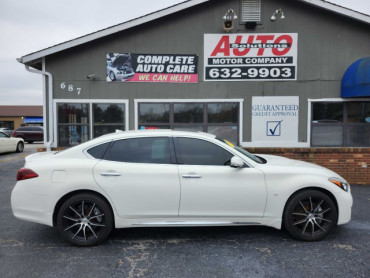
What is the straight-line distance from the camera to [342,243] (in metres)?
3.85

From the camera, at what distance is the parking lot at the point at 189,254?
314cm

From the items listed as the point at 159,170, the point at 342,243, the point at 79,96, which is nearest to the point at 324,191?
the point at 342,243

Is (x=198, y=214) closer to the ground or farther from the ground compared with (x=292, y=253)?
farther from the ground

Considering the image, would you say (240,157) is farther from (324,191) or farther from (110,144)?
(110,144)

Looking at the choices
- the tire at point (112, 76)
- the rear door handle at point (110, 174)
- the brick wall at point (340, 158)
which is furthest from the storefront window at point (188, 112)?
the rear door handle at point (110, 174)

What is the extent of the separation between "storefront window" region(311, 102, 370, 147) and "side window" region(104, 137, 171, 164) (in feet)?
18.4

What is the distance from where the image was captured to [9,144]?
49.3 ft

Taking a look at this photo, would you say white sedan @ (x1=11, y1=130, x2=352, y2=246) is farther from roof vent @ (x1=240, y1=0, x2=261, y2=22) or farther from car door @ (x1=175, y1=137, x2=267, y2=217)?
roof vent @ (x1=240, y1=0, x2=261, y2=22)

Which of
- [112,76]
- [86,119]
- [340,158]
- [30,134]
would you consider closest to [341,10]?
[340,158]

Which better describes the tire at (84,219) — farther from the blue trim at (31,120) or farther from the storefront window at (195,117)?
the blue trim at (31,120)

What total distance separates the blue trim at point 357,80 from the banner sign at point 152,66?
4.08 metres

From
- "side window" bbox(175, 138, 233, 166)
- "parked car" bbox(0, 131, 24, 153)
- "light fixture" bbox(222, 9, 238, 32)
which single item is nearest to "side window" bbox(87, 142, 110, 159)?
"side window" bbox(175, 138, 233, 166)

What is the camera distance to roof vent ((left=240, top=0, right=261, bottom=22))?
25.8 feet

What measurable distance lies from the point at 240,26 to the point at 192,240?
20.4 ft
